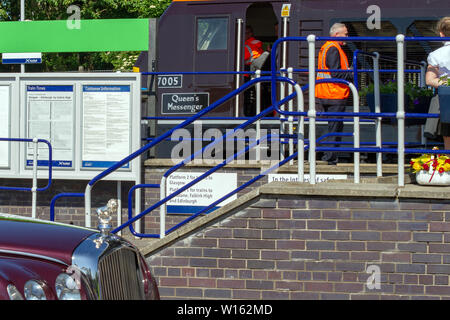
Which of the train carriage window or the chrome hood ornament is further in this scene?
the train carriage window

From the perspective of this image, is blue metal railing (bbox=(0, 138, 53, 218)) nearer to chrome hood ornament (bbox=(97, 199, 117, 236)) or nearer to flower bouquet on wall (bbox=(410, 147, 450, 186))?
flower bouquet on wall (bbox=(410, 147, 450, 186))

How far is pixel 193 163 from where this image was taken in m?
11.4

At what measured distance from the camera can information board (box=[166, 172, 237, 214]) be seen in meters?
11.3

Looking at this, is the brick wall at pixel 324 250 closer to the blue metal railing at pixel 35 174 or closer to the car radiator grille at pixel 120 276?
the car radiator grille at pixel 120 276

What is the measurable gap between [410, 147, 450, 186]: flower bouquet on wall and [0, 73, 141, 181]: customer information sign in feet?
15.9

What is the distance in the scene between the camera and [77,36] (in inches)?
503

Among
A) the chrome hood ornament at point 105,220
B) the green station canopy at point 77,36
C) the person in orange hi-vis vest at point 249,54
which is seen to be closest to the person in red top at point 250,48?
the person in orange hi-vis vest at point 249,54

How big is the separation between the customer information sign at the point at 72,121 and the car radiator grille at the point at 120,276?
5.83 meters

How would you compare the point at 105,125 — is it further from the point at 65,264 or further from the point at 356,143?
the point at 65,264

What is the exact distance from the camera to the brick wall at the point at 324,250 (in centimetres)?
702

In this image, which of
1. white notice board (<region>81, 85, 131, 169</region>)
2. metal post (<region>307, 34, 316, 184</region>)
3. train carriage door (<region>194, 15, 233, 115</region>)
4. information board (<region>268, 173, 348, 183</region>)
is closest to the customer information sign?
white notice board (<region>81, 85, 131, 169</region>)

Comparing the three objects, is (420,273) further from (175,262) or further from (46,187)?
(46,187)
